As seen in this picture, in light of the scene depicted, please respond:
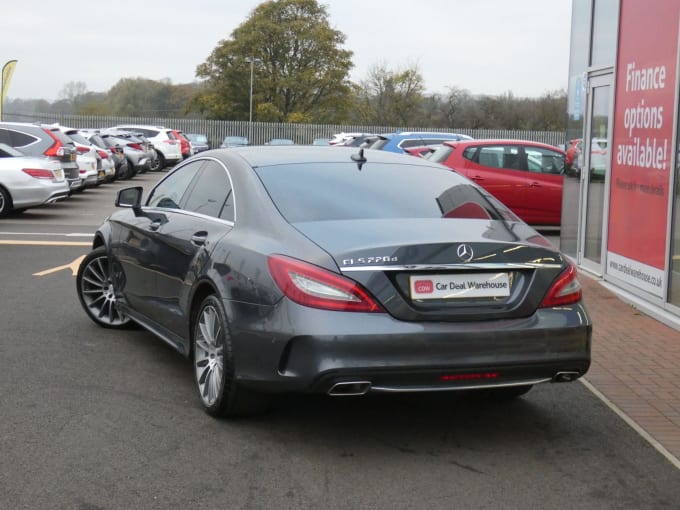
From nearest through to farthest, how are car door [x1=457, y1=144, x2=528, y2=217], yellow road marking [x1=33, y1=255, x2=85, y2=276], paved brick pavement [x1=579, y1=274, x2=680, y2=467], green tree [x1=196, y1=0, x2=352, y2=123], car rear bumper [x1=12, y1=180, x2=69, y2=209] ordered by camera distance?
paved brick pavement [x1=579, y1=274, x2=680, y2=467] < yellow road marking [x1=33, y1=255, x2=85, y2=276] < car door [x1=457, y1=144, x2=528, y2=217] < car rear bumper [x1=12, y1=180, x2=69, y2=209] < green tree [x1=196, y1=0, x2=352, y2=123]

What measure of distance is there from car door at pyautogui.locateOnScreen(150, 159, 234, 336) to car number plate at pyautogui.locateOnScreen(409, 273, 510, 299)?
4.15ft

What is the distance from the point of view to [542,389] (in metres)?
6.30

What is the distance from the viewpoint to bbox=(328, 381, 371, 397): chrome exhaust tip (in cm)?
468

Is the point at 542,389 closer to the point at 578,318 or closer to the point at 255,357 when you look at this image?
the point at 578,318

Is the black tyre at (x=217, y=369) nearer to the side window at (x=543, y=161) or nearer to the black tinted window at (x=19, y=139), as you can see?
the side window at (x=543, y=161)

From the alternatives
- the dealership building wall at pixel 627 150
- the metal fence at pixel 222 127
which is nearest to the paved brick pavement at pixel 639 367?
the dealership building wall at pixel 627 150

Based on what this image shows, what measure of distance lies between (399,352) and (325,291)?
0.43 meters

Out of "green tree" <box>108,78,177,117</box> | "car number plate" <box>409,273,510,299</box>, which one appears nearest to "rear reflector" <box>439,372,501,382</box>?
"car number plate" <box>409,273,510,299</box>

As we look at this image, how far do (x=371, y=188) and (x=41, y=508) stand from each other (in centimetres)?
246

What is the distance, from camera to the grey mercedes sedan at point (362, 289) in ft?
15.4

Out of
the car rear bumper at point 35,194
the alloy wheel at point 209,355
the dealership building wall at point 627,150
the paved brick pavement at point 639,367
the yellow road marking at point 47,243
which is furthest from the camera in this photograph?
the car rear bumper at point 35,194

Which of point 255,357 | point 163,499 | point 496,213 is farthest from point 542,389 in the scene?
point 163,499

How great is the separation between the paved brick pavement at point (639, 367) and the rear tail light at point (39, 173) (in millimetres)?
11694

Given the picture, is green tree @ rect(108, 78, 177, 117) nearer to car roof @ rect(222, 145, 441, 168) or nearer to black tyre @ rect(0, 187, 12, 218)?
black tyre @ rect(0, 187, 12, 218)
